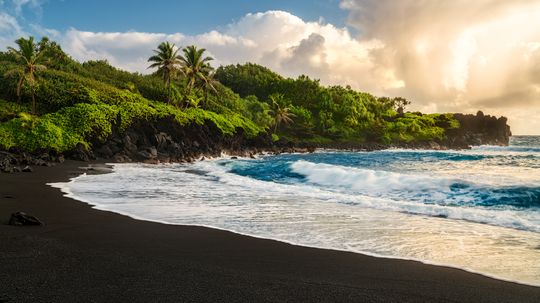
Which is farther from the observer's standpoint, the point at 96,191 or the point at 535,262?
the point at 96,191

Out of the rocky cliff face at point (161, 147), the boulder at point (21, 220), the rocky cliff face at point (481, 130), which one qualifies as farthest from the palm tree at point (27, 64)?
the rocky cliff face at point (481, 130)

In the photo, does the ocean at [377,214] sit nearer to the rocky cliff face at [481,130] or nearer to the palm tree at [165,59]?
the palm tree at [165,59]

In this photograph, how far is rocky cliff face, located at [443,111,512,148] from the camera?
11388 centimetres

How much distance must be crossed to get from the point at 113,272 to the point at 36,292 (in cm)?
105

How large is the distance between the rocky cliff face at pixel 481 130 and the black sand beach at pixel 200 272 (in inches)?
4391

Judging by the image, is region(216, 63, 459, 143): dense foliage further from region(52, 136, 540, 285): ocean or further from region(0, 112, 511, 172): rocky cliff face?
region(52, 136, 540, 285): ocean

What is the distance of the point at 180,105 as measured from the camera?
57500mm

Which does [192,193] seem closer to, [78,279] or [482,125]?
[78,279]

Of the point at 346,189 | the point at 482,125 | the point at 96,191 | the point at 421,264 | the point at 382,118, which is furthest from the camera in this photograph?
the point at 482,125

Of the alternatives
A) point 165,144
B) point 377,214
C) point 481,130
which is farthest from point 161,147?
point 481,130

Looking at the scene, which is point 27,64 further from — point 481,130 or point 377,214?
point 481,130

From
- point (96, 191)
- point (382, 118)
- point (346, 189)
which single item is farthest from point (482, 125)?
point (96, 191)

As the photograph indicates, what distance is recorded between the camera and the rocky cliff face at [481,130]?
114 meters

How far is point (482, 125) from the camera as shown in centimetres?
12412
